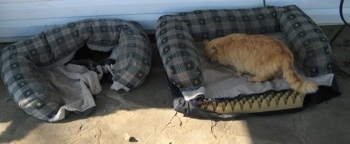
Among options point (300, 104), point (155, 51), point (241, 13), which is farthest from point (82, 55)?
point (300, 104)

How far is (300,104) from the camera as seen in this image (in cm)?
257

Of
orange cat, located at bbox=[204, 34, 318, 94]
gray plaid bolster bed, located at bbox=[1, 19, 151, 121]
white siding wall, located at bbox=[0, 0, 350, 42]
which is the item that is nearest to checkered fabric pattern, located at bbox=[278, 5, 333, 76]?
orange cat, located at bbox=[204, 34, 318, 94]

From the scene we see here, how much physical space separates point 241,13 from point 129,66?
1124mm

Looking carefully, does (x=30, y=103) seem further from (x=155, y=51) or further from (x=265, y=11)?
(x=265, y=11)

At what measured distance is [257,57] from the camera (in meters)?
2.62

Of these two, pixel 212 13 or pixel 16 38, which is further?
pixel 16 38

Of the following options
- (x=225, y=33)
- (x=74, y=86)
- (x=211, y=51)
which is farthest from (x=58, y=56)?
(x=225, y=33)

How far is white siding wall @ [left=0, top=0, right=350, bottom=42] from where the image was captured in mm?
3322

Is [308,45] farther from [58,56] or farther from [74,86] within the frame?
[58,56]

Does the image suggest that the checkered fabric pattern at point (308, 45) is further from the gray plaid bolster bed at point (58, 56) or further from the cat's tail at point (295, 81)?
the gray plaid bolster bed at point (58, 56)

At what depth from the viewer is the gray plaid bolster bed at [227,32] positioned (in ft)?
8.73

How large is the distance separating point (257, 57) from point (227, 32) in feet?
2.00

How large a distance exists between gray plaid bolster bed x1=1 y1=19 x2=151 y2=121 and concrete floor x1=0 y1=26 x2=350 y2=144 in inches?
5.5

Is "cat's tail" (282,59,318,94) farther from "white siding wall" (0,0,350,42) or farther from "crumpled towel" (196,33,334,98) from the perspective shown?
"white siding wall" (0,0,350,42)
